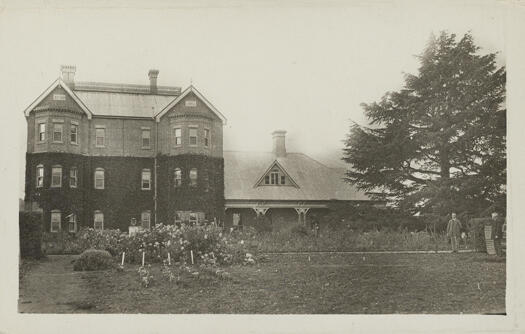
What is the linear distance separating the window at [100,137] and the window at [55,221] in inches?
45.5

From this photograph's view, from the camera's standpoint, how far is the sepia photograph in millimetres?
7492

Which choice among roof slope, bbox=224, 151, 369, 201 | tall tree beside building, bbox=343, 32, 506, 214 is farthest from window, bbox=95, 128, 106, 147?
tall tree beside building, bbox=343, 32, 506, 214

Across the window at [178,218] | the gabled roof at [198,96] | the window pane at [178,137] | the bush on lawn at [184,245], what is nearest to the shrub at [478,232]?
the bush on lawn at [184,245]

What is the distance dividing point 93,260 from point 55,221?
2.52 feet

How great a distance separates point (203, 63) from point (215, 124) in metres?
0.94

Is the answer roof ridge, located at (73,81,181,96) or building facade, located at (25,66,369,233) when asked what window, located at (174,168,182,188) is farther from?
roof ridge, located at (73,81,181,96)

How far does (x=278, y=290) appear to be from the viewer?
746 cm

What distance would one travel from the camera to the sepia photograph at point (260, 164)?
7.49 meters

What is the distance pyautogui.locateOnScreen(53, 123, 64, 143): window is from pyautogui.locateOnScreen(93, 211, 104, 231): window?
47.0 inches

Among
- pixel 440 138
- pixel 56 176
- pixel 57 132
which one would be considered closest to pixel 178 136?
pixel 57 132

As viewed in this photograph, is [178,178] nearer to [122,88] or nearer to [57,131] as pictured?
[122,88]

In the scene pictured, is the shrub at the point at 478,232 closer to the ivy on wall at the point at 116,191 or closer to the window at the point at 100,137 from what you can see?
the ivy on wall at the point at 116,191

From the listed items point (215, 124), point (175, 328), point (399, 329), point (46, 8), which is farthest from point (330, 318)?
point (46, 8)

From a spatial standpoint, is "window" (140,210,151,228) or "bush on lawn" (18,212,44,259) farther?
"window" (140,210,151,228)
